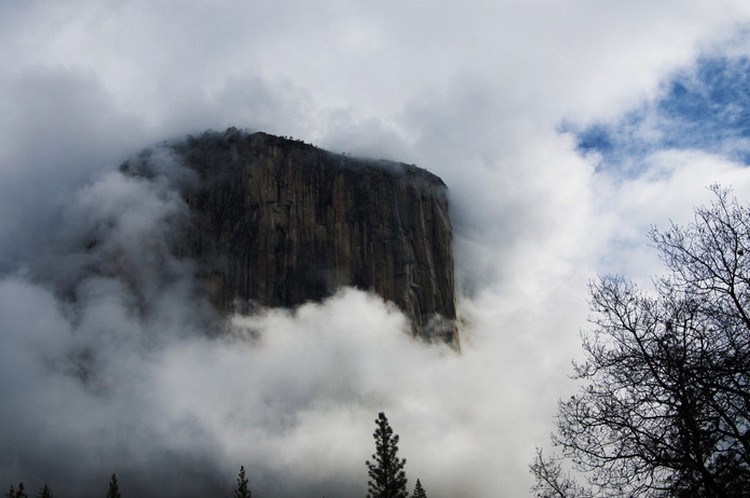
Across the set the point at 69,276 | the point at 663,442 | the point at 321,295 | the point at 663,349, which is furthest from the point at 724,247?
the point at 69,276

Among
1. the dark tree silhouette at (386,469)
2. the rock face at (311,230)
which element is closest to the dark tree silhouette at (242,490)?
the dark tree silhouette at (386,469)

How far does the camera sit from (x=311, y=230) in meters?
117

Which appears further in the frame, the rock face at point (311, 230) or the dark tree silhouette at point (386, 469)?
the rock face at point (311, 230)

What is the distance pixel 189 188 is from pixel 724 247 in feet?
387

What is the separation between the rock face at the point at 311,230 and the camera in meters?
114

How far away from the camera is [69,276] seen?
122 meters

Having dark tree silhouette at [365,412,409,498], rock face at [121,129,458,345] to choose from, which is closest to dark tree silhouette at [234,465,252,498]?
dark tree silhouette at [365,412,409,498]

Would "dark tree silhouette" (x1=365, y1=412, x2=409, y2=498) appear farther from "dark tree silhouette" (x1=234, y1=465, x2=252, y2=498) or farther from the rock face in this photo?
the rock face

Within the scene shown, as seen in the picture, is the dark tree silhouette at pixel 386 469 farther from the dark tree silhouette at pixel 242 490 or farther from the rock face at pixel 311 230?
the rock face at pixel 311 230

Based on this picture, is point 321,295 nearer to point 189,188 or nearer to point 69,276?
point 189,188

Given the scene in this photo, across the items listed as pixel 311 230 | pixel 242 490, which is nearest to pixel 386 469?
pixel 242 490

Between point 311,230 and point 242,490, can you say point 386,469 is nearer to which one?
point 242,490

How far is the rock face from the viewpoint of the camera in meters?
114

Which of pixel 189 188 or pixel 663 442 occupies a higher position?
pixel 189 188
